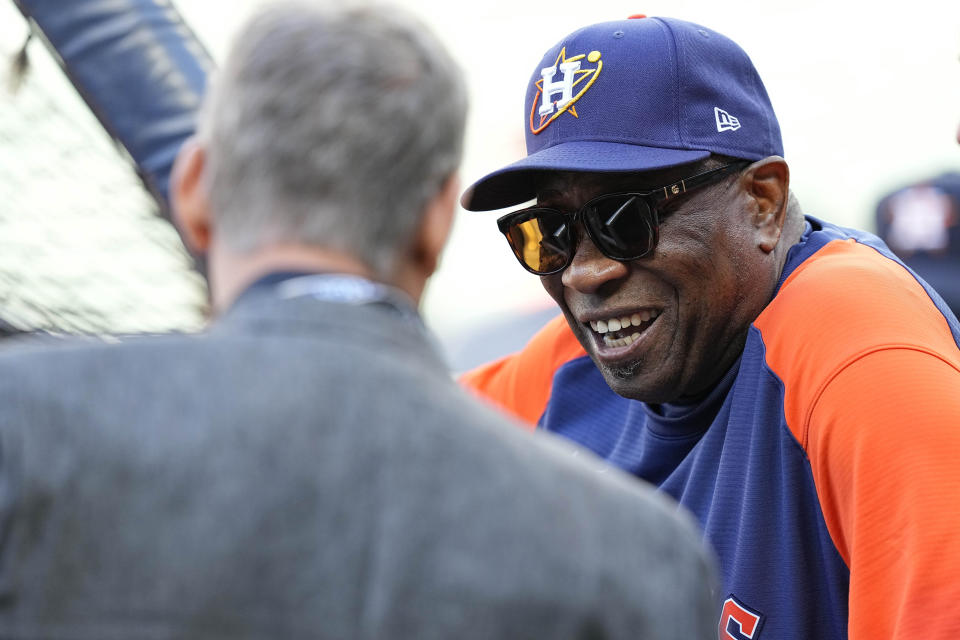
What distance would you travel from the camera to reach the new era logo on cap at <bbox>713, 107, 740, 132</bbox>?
6.89 feet

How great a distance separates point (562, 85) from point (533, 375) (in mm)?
734

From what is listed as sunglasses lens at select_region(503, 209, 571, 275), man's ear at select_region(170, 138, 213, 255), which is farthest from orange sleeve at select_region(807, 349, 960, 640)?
man's ear at select_region(170, 138, 213, 255)

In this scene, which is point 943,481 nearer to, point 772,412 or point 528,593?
point 772,412

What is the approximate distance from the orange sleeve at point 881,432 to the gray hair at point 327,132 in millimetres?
899

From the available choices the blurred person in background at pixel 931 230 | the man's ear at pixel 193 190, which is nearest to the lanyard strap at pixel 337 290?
the man's ear at pixel 193 190

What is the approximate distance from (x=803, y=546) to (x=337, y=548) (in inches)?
44.3

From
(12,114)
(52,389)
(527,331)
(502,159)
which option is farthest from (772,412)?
(502,159)

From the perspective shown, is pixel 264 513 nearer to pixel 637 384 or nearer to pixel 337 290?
pixel 337 290

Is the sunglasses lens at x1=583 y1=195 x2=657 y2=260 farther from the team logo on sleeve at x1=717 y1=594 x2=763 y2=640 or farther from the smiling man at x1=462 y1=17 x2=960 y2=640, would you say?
the team logo on sleeve at x1=717 y1=594 x2=763 y2=640

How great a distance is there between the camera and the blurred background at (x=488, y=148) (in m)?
2.34

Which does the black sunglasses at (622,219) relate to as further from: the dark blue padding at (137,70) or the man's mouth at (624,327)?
the dark blue padding at (137,70)

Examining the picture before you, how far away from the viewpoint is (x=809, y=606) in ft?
5.95

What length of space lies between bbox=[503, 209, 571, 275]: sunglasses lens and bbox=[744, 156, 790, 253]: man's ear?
1.19 feet

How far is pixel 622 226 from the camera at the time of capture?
208 centimetres
